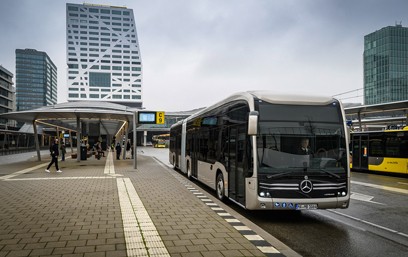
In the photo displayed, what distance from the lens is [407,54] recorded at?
4097 inches

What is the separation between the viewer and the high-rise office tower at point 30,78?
18538 cm

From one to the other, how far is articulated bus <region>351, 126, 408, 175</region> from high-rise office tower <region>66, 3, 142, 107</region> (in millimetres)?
152819

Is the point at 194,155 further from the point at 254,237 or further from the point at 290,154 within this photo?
the point at 254,237

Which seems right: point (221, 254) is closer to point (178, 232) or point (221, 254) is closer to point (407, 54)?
point (178, 232)

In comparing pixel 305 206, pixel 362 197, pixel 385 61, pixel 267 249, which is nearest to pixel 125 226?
pixel 267 249

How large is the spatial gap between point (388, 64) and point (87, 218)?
11227cm

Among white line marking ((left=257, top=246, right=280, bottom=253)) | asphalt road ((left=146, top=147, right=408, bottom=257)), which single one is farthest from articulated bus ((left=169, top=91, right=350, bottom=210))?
white line marking ((left=257, top=246, right=280, bottom=253))

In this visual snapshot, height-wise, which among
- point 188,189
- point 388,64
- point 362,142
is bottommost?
point 188,189

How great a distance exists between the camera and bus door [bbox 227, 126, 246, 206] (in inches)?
306

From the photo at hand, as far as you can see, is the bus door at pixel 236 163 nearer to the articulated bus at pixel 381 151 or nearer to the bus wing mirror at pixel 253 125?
the bus wing mirror at pixel 253 125

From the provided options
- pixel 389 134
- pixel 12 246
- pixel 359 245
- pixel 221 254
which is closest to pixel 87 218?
pixel 12 246

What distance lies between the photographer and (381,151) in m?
18.5

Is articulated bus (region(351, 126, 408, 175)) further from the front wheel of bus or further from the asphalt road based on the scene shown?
the front wheel of bus

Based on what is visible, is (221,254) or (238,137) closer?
(221,254)
